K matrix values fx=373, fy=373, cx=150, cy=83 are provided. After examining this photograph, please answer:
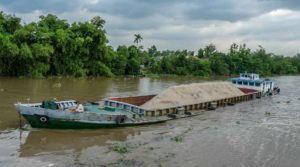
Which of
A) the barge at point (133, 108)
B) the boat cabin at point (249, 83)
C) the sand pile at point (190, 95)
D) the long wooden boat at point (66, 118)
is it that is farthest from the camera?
the boat cabin at point (249, 83)

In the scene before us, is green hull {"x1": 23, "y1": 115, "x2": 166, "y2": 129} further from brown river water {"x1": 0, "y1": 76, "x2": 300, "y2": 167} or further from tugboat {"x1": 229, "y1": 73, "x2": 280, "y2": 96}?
tugboat {"x1": 229, "y1": 73, "x2": 280, "y2": 96}

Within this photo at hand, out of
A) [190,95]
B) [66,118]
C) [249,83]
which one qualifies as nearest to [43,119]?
[66,118]

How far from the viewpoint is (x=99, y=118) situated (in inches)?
851

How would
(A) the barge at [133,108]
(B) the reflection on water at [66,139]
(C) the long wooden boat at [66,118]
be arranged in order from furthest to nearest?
(A) the barge at [133,108], (C) the long wooden boat at [66,118], (B) the reflection on water at [66,139]

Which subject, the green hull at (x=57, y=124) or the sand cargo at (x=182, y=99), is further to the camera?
the sand cargo at (x=182, y=99)

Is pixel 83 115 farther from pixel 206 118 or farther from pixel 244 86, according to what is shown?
pixel 244 86

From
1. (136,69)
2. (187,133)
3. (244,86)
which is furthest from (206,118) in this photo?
(136,69)

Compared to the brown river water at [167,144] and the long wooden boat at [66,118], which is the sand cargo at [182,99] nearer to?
the brown river water at [167,144]

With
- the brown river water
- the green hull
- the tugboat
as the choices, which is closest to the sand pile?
the brown river water

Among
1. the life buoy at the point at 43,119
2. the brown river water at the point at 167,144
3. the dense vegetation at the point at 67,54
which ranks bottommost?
the brown river water at the point at 167,144

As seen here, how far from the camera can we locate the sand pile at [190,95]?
26298 mm

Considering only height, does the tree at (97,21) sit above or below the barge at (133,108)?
above

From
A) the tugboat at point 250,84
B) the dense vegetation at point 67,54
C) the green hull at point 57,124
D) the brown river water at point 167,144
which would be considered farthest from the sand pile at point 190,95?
the dense vegetation at point 67,54

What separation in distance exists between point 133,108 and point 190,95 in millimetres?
6980
